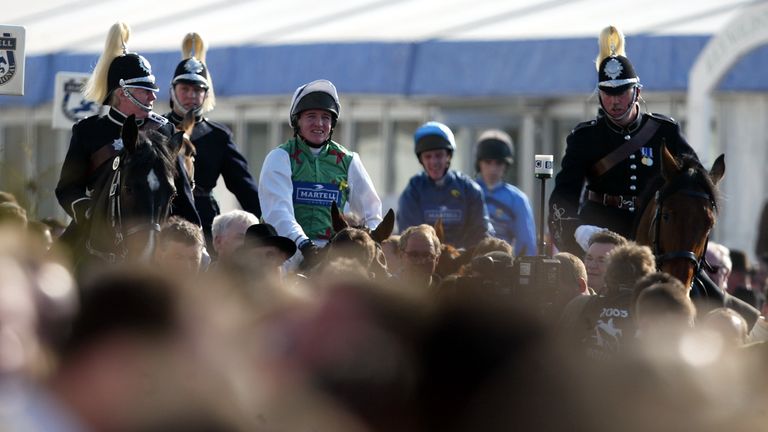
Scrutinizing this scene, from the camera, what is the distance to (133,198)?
786 centimetres

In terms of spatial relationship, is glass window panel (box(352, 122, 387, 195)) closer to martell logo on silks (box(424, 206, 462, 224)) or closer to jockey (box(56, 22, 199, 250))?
martell logo on silks (box(424, 206, 462, 224))

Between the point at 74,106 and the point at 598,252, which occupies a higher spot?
the point at 74,106

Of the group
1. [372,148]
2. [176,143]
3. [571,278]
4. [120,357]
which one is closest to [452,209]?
[176,143]

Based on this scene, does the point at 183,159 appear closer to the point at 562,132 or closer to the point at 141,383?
the point at 141,383

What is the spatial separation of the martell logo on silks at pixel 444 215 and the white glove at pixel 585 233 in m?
2.76

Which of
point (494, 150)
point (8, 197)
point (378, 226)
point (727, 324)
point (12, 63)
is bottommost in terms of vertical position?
point (727, 324)

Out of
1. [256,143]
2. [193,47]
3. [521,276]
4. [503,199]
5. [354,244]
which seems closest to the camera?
[521,276]

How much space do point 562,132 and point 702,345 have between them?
635 inches

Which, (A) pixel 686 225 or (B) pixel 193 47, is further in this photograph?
(B) pixel 193 47

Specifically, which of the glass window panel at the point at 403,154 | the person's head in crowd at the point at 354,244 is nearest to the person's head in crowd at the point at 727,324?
the person's head in crowd at the point at 354,244

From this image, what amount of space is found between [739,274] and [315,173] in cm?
574

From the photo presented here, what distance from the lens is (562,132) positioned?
788 inches

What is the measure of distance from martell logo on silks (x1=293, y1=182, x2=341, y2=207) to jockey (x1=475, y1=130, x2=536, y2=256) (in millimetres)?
3517

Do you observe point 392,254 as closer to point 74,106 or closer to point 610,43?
point 610,43
